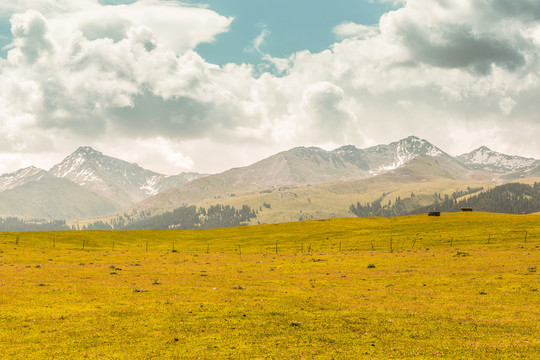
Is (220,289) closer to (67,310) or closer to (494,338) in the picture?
(67,310)

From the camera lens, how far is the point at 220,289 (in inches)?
1366

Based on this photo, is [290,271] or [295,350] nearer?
[295,350]

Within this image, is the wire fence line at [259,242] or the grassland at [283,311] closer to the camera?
the grassland at [283,311]

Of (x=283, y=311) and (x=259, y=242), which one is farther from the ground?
(x=283, y=311)

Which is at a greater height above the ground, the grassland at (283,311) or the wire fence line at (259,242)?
the grassland at (283,311)

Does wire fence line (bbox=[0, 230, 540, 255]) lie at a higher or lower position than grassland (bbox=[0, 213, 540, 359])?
lower

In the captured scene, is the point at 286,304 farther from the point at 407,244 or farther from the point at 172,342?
the point at 407,244

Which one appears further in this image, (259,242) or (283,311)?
(259,242)

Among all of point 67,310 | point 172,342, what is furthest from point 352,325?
point 67,310

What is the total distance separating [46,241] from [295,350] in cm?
10266

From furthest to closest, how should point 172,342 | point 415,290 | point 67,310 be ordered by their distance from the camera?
point 415,290 → point 67,310 → point 172,342

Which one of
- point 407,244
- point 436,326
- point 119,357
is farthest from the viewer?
point 407,244

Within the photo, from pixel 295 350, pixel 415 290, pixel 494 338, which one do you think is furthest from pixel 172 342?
pixel 415 290

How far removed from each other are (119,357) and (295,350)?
8.49 m
